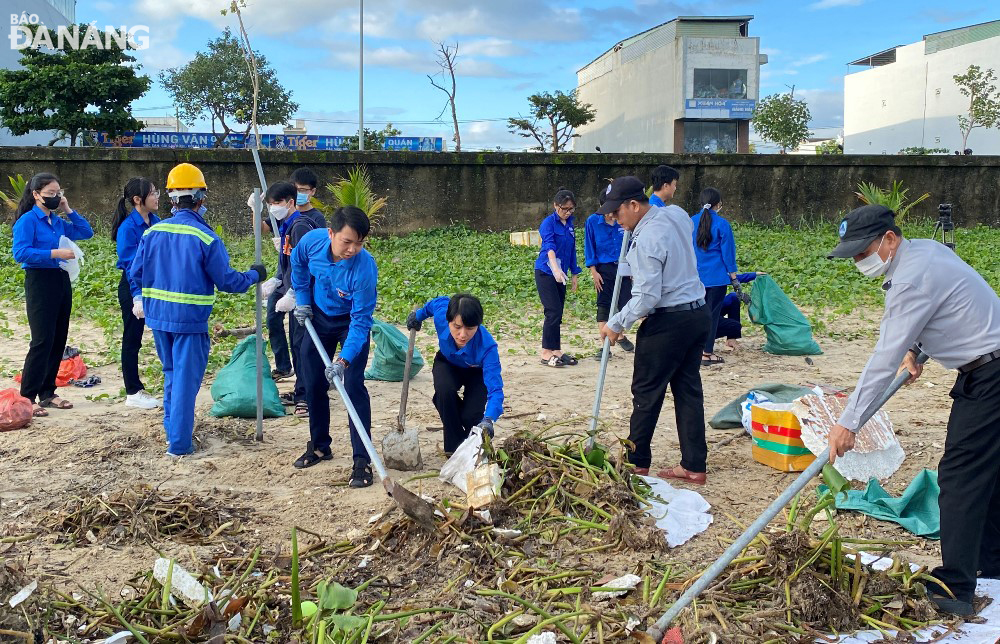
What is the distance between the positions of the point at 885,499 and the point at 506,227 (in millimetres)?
11717

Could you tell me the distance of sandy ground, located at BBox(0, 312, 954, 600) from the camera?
12.6ft

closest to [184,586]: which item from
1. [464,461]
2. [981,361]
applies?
[464,461]

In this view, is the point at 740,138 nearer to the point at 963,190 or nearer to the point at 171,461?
the point at 963,190

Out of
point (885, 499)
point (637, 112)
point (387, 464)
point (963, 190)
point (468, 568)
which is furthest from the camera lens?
point (637, 112)

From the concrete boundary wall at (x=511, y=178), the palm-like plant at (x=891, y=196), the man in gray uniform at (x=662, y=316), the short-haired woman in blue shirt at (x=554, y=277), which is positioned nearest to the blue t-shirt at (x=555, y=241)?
the short-haired woman in blue shirt at (x=554, y=277)

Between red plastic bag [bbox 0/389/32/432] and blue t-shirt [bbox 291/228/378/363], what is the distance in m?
2.11

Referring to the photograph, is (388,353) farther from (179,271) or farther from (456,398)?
(179,271)

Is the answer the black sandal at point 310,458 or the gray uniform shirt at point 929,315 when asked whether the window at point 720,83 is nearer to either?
the black sandal at point 310,458

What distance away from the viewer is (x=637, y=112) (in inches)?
1939

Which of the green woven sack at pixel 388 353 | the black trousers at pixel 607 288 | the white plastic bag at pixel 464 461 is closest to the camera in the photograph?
the white plastic bag at pixel 464 461

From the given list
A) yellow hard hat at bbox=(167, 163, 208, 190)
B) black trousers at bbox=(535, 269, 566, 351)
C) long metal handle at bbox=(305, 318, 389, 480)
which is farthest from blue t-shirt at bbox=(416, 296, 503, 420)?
black trousers at bbox=(535, 269, 566, 351)

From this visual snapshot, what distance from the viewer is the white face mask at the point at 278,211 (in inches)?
246

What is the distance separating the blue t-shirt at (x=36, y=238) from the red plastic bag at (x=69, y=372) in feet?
3.68

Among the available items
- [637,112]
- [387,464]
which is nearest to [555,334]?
[387,464]
